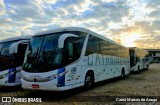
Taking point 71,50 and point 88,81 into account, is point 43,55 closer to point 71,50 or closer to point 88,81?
point 71,50

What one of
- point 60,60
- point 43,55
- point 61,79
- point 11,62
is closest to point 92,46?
point 60,60

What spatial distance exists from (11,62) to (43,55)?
3121mm

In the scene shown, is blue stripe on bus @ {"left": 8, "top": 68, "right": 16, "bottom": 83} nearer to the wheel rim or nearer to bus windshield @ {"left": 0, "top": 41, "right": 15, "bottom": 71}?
bus windshield @ {"left": 0, "top": 41, "right": 15, "bottom": 71}

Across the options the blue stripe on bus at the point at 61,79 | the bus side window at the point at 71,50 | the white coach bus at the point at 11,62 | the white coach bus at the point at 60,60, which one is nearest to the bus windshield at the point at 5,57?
the white coach bus at the point at 11,62

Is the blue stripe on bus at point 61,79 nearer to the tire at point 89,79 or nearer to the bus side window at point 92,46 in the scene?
the tire at point 89,79

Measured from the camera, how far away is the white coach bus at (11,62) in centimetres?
1233

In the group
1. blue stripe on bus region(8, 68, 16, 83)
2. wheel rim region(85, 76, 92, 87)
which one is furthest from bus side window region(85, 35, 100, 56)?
blue stripe on bus region(8, 68, 16, 83)

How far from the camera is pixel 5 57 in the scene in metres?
12.9

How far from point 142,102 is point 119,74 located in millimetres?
9748

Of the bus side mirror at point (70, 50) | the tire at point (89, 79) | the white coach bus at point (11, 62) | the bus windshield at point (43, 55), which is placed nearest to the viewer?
the bus windshield at point (43, 55)

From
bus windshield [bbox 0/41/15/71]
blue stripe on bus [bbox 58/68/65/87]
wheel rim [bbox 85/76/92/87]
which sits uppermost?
bus windshield [bbox 0/41/15/71]

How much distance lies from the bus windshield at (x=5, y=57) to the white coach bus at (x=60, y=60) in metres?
1.96

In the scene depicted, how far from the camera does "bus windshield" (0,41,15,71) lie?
12572 mm

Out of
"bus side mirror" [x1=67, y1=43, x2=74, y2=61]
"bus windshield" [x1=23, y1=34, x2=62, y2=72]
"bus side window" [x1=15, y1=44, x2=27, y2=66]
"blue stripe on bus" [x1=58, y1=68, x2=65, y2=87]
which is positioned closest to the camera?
"blue stripe on bus" [x1=58, y1=68, x2=65, y2=87]
